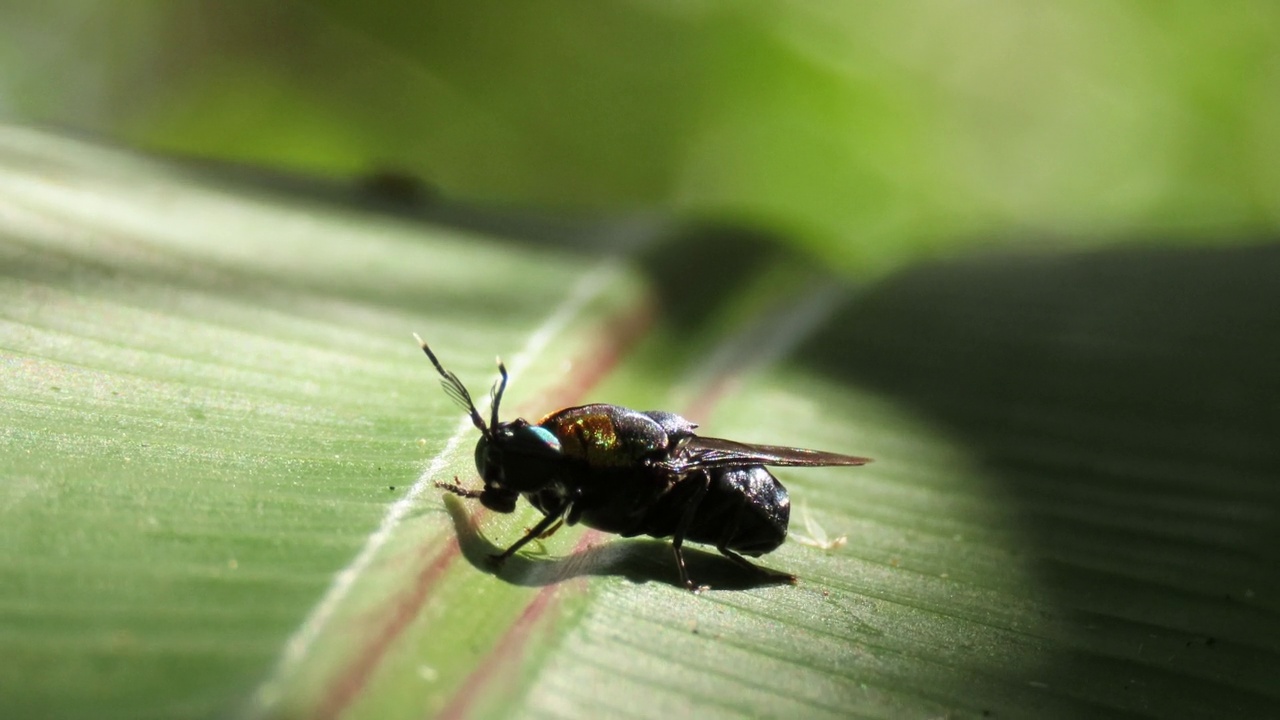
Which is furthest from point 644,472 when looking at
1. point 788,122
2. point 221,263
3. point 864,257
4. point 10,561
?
point 788,122

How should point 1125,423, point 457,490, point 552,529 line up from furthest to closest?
1. point 1125,423
2. point 552,529
3. point 457,490

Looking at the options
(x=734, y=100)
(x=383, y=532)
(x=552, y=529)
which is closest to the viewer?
(x=383, y=532)

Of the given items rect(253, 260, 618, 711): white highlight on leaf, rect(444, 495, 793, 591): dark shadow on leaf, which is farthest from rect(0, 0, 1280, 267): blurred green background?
rect(444, 495, 793, 591): dark shadow on leaf

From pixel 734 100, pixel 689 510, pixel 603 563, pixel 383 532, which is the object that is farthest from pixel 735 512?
pixel 734 100

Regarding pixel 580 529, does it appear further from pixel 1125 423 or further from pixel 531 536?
pixel 1125 423

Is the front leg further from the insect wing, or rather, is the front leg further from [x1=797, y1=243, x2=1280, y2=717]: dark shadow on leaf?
Answer: [x1=797, y1=243, x2=1280, y2=717]: dark shadow on leaf

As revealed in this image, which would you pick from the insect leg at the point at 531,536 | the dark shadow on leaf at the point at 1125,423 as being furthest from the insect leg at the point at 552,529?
the dark shadow on leaf at the point at 1125,423

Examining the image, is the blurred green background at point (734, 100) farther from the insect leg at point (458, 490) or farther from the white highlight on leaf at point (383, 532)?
the insect leg at point (458, 490)
